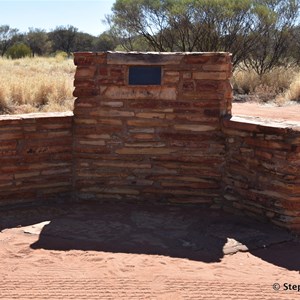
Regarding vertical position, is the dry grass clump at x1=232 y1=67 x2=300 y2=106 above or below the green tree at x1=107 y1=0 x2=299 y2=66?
below

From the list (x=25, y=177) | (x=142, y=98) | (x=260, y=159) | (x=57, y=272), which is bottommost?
(x=57, y=272)

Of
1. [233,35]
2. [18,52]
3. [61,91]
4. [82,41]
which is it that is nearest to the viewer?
[61,91]

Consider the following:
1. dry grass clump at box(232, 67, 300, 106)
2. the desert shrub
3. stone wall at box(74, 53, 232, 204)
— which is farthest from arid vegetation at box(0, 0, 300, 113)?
the desert shrub

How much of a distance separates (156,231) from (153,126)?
1243mm

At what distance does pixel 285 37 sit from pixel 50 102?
12.0 meters

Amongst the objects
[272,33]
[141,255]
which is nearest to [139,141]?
[141,255]

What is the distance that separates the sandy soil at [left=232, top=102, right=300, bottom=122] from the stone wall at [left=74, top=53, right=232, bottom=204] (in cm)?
520

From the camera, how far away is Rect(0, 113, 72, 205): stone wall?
559 centimetres

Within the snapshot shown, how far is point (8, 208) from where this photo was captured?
222 inches

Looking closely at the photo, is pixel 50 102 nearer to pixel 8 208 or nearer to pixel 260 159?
pixel 8 208

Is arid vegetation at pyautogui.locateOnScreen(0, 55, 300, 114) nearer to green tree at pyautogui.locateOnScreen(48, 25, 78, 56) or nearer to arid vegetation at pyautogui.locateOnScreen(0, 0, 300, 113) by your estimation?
arid vegetation at pyautogui.locateOnScreen(0, 0, 300, 113)

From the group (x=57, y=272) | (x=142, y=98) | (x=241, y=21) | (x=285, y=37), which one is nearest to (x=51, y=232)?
(x=57, y=272)

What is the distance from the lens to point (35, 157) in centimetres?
571

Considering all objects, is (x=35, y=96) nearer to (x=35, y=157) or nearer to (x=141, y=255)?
(x=35, y=157)
